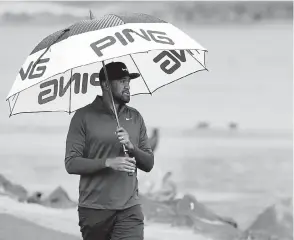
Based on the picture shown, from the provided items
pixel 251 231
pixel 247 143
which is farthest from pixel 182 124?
pixel 251 231

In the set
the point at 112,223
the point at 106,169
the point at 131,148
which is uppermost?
the point at 131,148

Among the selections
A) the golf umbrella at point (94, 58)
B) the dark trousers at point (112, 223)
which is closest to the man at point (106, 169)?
the dark trousers at point (112, 223)

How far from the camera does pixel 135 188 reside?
4797 millimetres

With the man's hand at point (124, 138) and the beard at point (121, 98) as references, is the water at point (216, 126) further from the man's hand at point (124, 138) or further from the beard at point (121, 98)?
the man's hand at point (124, 138)

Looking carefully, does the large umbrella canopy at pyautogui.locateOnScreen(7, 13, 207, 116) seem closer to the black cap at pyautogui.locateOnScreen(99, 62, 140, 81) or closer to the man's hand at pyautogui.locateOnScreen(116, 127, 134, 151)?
the black cap at pyautogui.locateOnScreen(99, 62, 140, 81)

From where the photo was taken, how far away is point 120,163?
454cm

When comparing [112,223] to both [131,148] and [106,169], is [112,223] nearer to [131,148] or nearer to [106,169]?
[106,169]

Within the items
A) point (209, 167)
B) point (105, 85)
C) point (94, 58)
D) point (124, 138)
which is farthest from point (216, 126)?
point (94, 58)

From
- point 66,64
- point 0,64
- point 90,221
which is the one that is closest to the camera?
point 66,64

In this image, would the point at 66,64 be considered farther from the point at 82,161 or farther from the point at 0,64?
the point at 0,64

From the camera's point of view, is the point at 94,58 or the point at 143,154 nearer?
the point at 94,58

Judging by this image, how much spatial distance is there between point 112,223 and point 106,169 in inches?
11.2

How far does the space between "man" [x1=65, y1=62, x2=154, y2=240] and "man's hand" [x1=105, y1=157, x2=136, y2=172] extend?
0.04m

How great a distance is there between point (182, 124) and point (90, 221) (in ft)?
9.42
